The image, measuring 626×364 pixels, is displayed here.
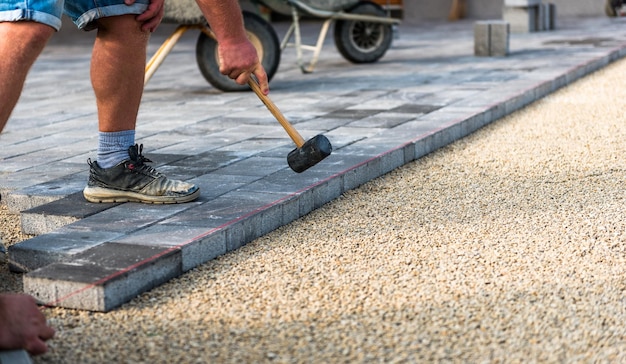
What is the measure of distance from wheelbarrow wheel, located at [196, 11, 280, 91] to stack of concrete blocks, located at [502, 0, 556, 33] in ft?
19.8

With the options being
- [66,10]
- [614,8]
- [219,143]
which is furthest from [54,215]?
[614,8]

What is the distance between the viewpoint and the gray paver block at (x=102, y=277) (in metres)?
2.60

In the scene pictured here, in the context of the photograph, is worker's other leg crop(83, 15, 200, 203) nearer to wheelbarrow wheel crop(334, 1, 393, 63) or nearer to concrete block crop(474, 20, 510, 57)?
wheelbarrow wheel crop(334, 1, 393, 63)

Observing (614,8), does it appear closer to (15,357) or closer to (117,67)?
(117,67)

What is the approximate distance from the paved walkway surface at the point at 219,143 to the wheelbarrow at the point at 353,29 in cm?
18

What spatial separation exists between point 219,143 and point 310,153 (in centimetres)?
131

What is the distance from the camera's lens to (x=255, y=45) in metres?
6.86

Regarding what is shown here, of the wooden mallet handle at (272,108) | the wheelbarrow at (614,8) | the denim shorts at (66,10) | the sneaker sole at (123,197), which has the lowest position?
the sneaker sole at (123,197)

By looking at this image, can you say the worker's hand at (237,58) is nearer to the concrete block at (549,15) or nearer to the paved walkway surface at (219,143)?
the paved walkway surface at (219,143)

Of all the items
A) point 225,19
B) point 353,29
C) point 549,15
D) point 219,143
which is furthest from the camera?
point 549,15

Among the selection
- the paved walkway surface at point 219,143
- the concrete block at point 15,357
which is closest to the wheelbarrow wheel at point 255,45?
the paved walkway surface at point 219,143

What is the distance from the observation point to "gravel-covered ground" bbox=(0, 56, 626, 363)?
2332mm

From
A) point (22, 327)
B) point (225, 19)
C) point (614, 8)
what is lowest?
point (22, 327)

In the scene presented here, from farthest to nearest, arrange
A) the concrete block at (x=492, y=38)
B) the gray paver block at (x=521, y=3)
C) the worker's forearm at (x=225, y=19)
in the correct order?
the gray paver block at (x=521, y=3) < the concrete block at (x=492, y=38) < the worker's forearm at (x=225, y=19)
